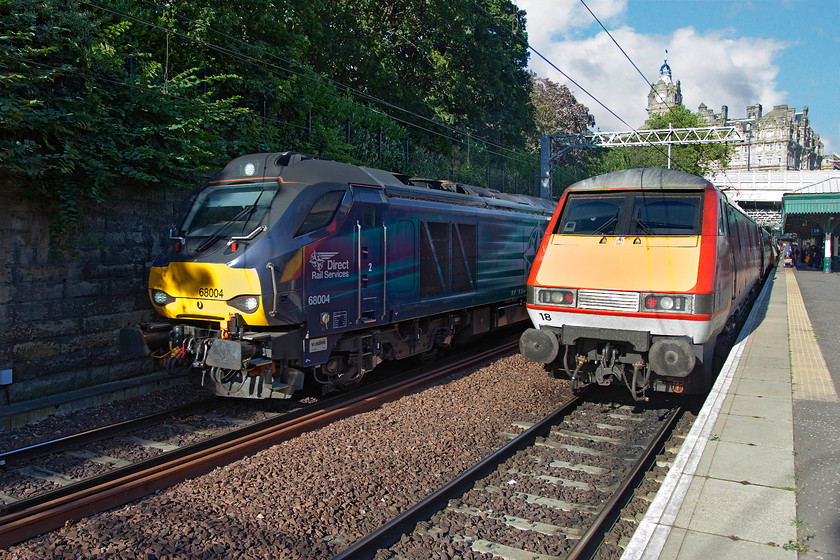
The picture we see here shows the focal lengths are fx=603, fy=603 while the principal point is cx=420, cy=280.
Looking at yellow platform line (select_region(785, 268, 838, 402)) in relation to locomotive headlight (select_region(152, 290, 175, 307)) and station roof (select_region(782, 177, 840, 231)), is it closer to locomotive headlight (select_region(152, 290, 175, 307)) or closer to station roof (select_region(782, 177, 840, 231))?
locomotive headlight (select_region(152, 290, 175, 307))

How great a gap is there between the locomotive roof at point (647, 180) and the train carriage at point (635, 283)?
0.5 inches

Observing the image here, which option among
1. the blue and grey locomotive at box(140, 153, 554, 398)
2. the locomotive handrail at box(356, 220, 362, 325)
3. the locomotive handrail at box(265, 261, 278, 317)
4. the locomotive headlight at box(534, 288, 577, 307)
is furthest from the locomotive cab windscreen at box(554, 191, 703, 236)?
the locomotive handrail at box(265, 261, 278, 317)

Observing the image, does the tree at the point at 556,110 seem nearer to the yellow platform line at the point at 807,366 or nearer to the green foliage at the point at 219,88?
the green foliage at the point at 219,88

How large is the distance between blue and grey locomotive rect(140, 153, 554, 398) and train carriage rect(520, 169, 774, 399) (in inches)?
89.9

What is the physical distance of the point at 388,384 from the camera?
9.46 metres

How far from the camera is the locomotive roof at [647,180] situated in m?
7.94

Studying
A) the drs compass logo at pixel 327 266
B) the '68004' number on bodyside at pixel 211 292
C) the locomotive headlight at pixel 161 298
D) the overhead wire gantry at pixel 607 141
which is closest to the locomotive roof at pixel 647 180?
the drs compass logo at pixel 327 266

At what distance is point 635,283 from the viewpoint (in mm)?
7316

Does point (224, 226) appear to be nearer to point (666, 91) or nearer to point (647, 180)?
point (647, 180)

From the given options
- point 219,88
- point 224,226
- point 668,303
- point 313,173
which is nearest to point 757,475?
point 668,303

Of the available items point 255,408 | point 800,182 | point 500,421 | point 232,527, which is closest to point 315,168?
point 255,408

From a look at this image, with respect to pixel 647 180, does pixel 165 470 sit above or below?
below

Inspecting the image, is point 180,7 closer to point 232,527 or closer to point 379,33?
point 232,527

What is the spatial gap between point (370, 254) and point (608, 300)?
3.33m
